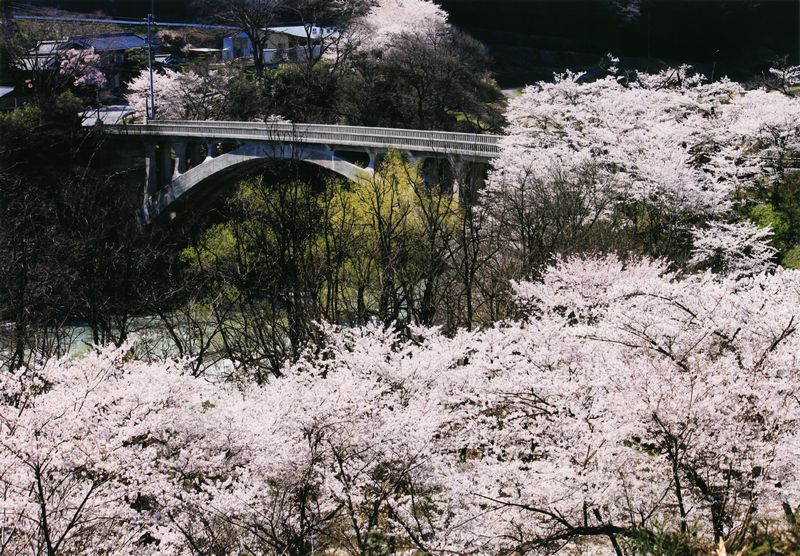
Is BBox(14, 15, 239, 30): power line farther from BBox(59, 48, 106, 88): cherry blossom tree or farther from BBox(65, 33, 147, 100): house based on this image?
BBox(59, 48, 106, 88): cherry blossom tree

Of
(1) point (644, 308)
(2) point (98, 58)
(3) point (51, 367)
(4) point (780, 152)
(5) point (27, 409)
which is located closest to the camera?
(5) point (27, 409)

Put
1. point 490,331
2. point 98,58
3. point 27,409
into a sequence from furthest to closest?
point 98,58, point 490,331, point 27,409

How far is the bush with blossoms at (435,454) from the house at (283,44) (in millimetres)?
44004

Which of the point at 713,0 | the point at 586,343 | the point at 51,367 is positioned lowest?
the point at 51,367

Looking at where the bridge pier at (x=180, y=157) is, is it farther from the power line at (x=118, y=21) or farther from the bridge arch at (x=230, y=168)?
the power line at (x=118, y=21)

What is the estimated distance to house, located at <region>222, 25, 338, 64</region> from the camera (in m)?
52.9

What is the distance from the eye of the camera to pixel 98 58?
50.9m

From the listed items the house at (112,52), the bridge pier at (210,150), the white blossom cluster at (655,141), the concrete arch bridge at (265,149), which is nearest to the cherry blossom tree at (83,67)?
the house at (112,52)

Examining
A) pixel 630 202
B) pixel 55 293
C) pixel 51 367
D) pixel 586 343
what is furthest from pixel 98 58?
pixel 586 343

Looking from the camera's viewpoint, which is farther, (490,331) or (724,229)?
(724,229)

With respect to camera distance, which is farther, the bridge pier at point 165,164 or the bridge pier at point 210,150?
the bridge pier at point 165,164

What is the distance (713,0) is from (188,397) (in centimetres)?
5829

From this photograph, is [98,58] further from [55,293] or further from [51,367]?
[51,367]

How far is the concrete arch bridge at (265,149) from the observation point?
27.4m
